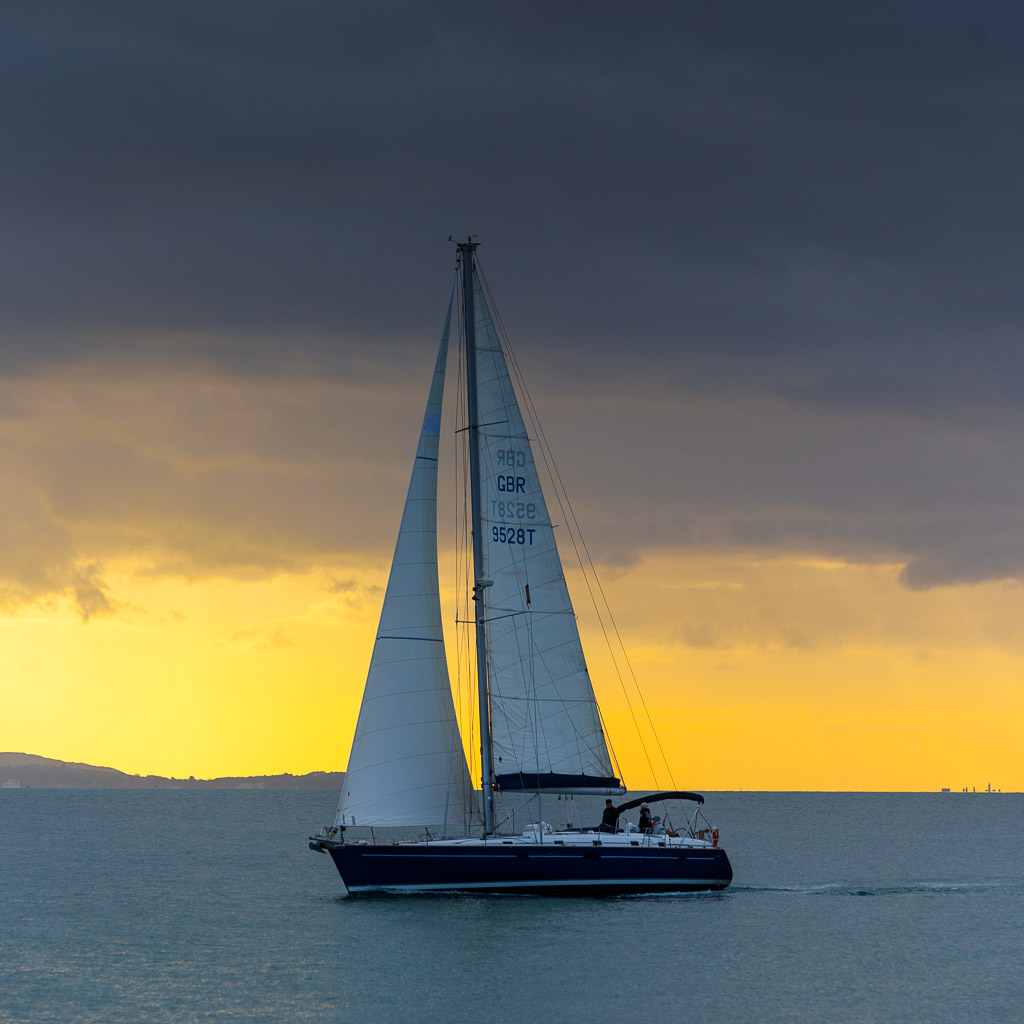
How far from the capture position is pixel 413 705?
47812 mm

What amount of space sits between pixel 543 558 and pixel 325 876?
32814 millimetres

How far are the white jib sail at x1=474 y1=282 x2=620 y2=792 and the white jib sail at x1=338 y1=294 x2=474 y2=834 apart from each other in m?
1.68

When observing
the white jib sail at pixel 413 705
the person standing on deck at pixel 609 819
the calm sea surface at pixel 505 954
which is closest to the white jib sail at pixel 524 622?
the person standing on deck at pixel 609 819

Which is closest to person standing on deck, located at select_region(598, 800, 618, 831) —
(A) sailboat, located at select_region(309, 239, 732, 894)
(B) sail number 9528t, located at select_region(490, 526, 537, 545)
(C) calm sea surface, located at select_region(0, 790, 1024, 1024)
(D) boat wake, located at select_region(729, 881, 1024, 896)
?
(A) sailboat, located at select_region(309, 239, 732, 894)

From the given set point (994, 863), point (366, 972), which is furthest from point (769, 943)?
point (994, 863)

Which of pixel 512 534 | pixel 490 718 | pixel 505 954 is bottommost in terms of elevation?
pixel 505 954

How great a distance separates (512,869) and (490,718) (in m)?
5.10

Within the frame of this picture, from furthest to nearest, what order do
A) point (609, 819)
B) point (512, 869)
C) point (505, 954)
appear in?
point (609, 819) < point (512, 869) < point (505, 954)

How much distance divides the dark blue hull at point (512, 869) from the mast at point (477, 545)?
1508mm

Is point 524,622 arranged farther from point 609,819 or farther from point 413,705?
point 609,819

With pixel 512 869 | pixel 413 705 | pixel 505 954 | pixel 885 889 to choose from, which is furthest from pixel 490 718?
pixel 885 889

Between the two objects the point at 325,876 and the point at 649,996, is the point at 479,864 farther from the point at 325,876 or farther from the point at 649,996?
the point at 325,876

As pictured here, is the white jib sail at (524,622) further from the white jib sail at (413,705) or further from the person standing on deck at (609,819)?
the white jib sail at (413,705)

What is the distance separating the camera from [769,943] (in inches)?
1854
